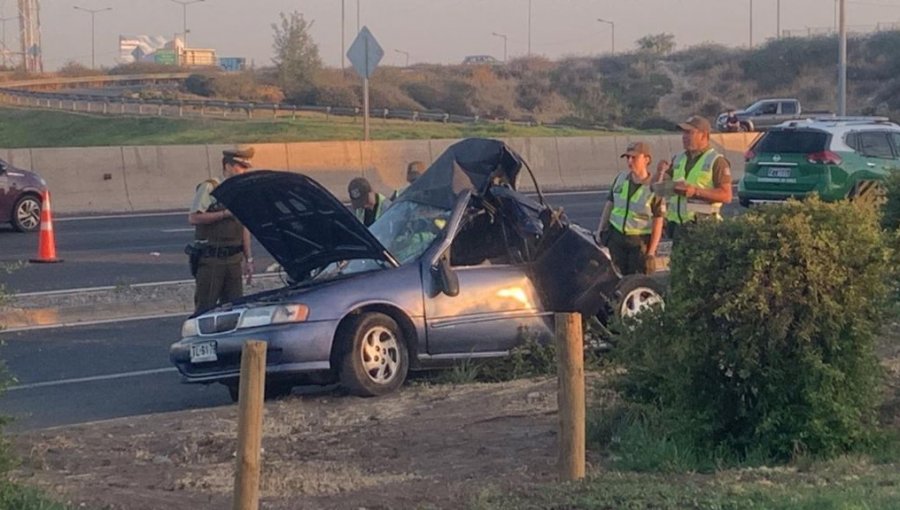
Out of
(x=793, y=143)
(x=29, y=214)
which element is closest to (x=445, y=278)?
(x=29, y=214)

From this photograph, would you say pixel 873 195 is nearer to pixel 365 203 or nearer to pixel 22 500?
pixel 365 203

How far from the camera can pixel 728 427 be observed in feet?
24.6

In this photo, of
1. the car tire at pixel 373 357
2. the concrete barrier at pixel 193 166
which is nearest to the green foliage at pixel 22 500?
the car tire at pixel 373 357

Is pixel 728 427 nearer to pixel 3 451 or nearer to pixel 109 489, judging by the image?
pixel 109 489

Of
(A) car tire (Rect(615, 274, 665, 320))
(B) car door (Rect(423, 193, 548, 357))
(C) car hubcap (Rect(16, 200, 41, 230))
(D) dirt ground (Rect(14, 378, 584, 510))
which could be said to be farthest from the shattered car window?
(C) car hubcap (Rect(16, 200, 41, 230))

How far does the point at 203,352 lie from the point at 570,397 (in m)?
3.84

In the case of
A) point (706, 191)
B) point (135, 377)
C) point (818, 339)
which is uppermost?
point (706, 191)

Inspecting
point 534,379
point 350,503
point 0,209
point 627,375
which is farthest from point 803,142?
point 350,503

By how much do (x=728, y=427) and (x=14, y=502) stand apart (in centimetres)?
372

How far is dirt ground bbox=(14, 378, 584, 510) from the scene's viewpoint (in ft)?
21.7

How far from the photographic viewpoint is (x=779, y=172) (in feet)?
76.3

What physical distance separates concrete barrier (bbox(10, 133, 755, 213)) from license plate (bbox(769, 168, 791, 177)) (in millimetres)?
5222

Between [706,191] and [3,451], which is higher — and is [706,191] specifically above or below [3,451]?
above

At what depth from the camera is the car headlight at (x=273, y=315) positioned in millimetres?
9430
